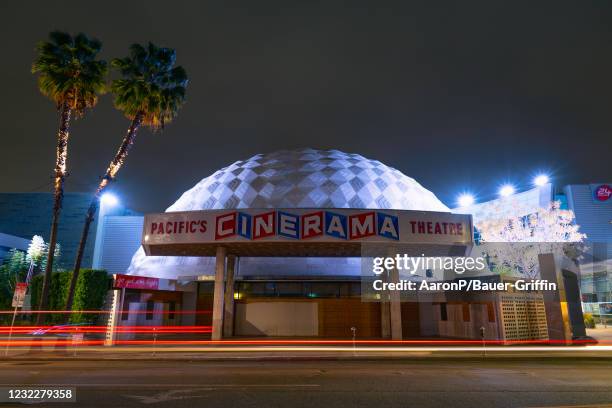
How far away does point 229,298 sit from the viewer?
25.6 metres

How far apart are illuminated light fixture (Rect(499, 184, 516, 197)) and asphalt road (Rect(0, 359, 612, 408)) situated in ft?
165

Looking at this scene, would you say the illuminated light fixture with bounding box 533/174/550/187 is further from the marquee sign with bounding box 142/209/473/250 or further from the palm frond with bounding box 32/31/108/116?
the palm frond with bounding box 32/31/108/116

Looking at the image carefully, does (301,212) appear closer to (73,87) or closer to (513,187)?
(73,87)

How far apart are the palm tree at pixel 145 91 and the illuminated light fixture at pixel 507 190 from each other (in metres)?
49.3

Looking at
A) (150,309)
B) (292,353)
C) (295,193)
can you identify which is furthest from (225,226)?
(150,309)

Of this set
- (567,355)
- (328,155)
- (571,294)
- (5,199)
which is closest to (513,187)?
(328,155)

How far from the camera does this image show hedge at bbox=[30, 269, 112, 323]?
30391 mm

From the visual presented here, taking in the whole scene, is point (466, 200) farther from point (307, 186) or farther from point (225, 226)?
point (225, 226)

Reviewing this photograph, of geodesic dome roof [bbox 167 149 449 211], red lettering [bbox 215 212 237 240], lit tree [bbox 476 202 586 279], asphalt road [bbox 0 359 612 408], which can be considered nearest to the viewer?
asphalt road [bbox 0 359 612 408]

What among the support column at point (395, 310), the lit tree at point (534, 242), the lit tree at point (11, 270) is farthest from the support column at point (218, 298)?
the lit tree at point (11, 270)

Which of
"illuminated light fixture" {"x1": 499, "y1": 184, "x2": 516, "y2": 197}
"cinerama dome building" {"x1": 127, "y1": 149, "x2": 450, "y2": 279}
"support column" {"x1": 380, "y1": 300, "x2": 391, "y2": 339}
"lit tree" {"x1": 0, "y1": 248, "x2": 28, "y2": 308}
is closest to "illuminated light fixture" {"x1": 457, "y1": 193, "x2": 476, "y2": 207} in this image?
"illuminated light fixture" {"x1": 499, "y1": 184, "x2": 516, "y2": 197}

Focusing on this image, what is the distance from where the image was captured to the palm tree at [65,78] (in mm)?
25781

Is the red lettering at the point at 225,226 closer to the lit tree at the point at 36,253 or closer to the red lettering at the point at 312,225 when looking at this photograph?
the red lettering at the point at 312,225

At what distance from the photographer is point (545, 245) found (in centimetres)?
4238
